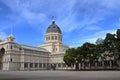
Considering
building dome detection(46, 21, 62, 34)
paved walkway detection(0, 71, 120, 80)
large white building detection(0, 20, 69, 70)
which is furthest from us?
building dome detection(46, 21, 62, 34)

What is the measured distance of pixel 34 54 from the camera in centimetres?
11612

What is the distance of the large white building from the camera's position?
102375 millimetres

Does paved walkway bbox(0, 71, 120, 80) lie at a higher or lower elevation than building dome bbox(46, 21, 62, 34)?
lower

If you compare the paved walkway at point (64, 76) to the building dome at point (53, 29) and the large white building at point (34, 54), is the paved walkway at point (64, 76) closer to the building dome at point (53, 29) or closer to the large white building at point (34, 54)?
the large white building at point (34, 54)

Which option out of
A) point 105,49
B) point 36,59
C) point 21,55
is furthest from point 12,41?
point 105,49

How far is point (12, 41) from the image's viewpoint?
344 feet

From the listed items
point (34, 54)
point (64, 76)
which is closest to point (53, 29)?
point (34, 54)

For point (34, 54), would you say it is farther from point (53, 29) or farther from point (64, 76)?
point (64, 76)

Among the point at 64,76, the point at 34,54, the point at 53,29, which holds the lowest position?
the point at 64,76

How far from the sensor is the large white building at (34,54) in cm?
10238

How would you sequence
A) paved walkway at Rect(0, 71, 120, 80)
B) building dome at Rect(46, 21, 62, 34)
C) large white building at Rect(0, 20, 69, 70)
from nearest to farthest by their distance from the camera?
paved walkway at Rect(0, 71, 120, 80) → large white building at Rect(0, 20, 69, 70) → building dome at Rect(46, 21, 62, 34)

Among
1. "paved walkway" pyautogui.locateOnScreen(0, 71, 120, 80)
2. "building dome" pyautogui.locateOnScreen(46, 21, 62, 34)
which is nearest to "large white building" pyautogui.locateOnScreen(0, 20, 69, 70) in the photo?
"building dome" pyautogui.locateOnScreen(46, 21, 62, 34)

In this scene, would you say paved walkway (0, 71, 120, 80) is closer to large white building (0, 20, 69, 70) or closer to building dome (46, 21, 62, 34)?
large white building (0, 20, 69, 70)

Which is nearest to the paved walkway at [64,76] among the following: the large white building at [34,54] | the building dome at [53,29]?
the large white building at [34,54]
